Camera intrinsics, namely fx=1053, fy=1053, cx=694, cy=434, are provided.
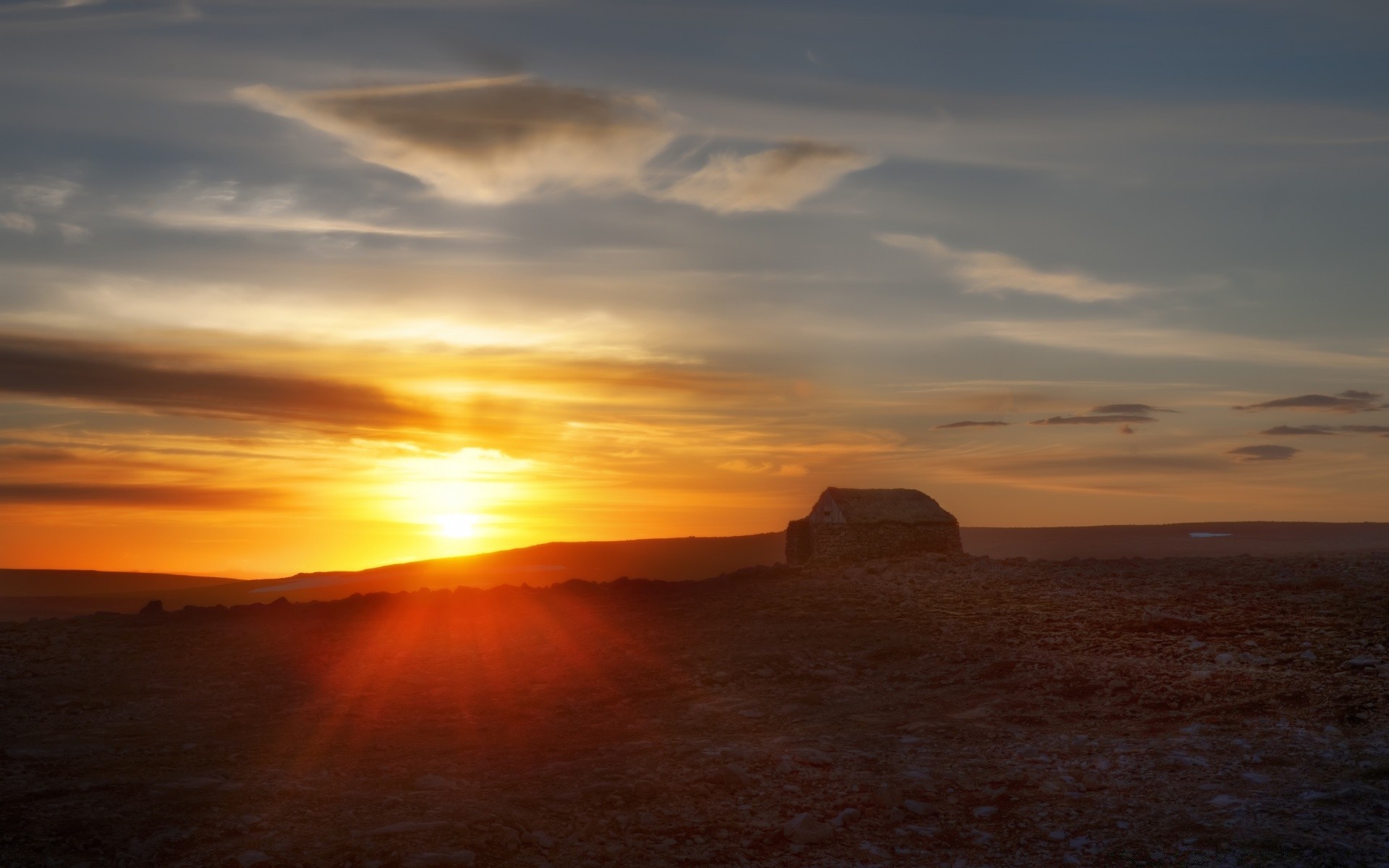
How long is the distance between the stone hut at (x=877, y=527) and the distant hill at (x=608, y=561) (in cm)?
2233

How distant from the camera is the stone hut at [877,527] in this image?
32.2 meters

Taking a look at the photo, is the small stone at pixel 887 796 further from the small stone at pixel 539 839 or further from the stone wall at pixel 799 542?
the stone wall at pixel 799 542

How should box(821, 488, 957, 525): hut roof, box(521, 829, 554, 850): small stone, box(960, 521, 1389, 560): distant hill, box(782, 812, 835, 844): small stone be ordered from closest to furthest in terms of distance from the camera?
box(521, 829, 554, 850): small stone < box(782, 812, 835, 844): small stone < box(821, 488, 957, 525): hut roof < box(960, 521, 1389, 560): distant hill

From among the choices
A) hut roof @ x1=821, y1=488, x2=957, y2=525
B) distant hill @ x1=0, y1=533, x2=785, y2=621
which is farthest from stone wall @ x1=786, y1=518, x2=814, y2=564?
distant hill @ x1=0, y1=533, x2=785, y2=621

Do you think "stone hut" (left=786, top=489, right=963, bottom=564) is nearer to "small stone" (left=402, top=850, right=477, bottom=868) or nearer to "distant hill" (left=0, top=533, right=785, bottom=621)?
"distant hill" (left=0, top=533, right=785, bottom=621)

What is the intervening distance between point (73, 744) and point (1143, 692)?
12.2m

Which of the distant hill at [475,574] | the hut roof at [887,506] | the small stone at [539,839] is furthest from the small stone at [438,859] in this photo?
the distant hill at [475,574]

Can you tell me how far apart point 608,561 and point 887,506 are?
142 ft

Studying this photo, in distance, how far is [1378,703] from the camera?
10.8 meters

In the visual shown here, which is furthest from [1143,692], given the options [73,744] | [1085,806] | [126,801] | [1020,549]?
[1020,549]

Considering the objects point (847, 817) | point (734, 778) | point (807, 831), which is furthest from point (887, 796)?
point (734, 778)

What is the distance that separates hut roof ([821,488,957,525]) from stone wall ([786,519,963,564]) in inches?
8.0

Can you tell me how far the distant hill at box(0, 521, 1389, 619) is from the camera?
2238 inches

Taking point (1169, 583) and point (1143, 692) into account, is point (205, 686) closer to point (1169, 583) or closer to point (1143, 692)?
point (1143, 692)
